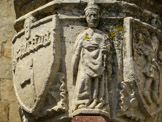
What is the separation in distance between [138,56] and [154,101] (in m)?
0.36

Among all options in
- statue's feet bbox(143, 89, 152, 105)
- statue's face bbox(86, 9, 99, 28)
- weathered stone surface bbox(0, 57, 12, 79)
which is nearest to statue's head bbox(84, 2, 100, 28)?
statue's face bbox(86, 9, 99, 28)

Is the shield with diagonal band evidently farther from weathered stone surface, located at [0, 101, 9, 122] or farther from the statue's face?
weathered stone surface, located at [0, 101, 9, 122]

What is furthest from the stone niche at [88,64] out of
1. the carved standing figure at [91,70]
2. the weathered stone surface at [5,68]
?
the weathered stone surface at [5,68]

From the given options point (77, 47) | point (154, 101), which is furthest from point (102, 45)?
point (154, 101)

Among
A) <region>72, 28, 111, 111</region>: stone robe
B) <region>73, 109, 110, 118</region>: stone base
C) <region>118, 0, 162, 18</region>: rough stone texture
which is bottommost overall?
<region>73, 109, 110, 118</region>: stone base

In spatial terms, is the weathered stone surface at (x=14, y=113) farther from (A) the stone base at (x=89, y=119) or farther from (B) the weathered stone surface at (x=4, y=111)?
(A) the stone base at (x=89, y=119)

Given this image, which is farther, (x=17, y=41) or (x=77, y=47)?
(x=17, y=41)

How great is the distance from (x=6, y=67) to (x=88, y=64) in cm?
111

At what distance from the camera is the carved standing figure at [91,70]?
5.33 metres

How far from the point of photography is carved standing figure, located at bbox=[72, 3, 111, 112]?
5332 millimetres

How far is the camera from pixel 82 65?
539 centimetres

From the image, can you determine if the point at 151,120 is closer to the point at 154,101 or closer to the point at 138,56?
the point at 154,101

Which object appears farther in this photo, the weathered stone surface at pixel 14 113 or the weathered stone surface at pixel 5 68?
the weathered stone surface at pixel 5 68

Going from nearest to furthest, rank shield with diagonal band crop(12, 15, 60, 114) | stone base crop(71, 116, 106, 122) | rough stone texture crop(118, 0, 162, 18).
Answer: stone base crop(71, 116, 106, 122) → shield with diagonal band crop(12, 15, 60, 114) → rough stone texture crop(118, 0, 162, 18)
